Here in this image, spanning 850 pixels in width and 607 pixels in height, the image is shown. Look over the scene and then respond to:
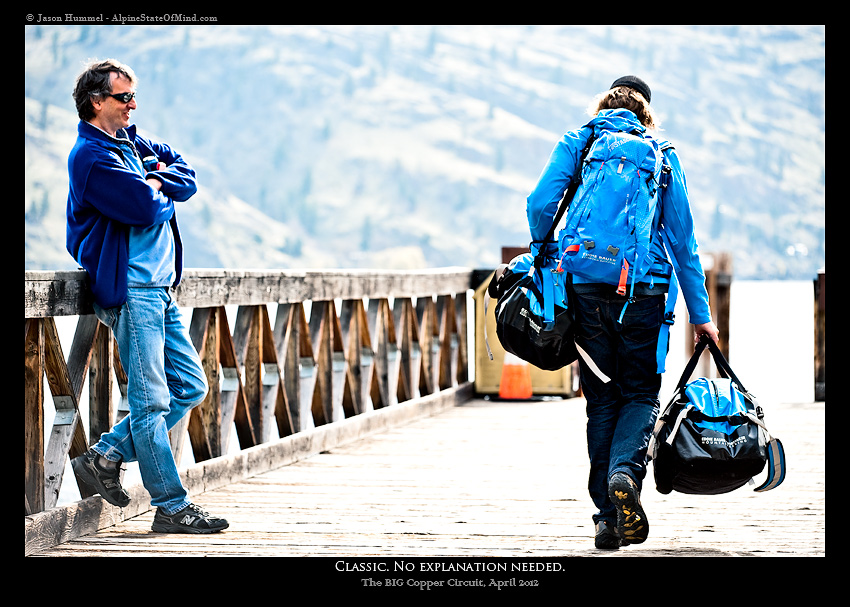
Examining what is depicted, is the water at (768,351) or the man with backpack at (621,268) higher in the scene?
the man with backpack at (621,268)

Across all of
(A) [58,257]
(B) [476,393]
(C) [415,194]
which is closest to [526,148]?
(C) [415,194]

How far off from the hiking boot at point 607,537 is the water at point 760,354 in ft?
6.11

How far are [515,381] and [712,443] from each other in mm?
5606

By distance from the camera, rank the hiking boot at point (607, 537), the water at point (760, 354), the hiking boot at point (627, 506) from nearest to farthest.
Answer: the hiking boot at point (627, 506) < the hiking boot at point (607, 537) < the water at point (760, 354)

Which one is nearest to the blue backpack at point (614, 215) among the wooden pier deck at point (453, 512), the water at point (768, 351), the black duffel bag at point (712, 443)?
the black duffel bag at point (712, 443)

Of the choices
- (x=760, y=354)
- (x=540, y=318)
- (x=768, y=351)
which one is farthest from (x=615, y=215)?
(x=768, y=351)

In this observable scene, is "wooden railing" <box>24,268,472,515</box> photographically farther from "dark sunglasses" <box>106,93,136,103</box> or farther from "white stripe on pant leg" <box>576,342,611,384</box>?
"white stripe on pant leg" <box>576,342,611,384</box>

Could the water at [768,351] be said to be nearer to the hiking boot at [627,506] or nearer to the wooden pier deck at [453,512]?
the wooden pier deck at [453,512]

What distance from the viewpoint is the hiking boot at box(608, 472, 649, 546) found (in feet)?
11.9

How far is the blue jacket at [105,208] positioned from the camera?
3.86 m
